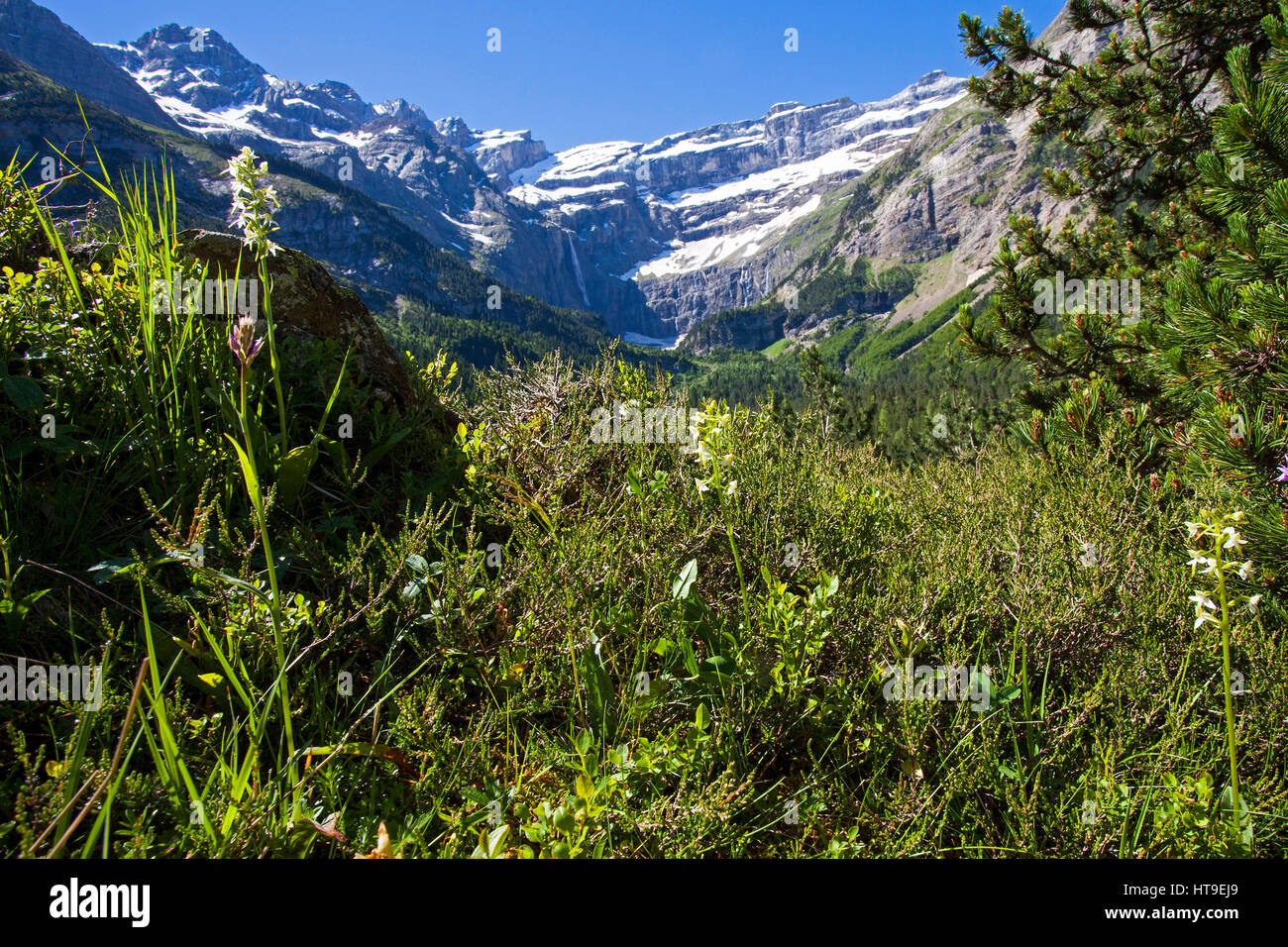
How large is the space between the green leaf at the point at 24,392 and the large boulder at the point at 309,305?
3.67ft

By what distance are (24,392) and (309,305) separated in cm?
143

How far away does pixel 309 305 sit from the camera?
349 cm

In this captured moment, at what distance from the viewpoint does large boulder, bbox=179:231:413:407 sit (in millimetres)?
3400

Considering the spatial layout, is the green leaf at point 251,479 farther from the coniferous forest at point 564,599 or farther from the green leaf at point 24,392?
the green leaf at point 24,392

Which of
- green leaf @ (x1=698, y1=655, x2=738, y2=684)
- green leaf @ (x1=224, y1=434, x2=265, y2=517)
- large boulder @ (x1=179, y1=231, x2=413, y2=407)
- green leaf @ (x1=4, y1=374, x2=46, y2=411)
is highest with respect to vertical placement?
large boulder @ (x1=179, y1=231, x2=413, y2=407)

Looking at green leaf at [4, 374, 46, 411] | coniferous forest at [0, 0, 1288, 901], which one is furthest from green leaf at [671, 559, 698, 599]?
green leaf at [4, 374, 46, 411]

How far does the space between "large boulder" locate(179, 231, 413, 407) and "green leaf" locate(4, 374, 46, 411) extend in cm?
112

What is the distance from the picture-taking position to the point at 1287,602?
2.73 meters

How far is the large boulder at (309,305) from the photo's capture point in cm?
340

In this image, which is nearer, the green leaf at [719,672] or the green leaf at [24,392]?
the green leaf at [719,672]

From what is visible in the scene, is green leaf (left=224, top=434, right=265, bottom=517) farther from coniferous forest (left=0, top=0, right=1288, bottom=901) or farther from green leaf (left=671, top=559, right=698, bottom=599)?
green leaf (left=671, top=559, right=698, bottom=599)

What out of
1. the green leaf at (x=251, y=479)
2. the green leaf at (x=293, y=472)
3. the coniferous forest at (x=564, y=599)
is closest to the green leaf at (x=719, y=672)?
the coniferous forest at (x=564, y=599)

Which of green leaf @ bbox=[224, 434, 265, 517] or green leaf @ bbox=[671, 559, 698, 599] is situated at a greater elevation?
green leaf @ bbox=[224, 434, 265, 517]

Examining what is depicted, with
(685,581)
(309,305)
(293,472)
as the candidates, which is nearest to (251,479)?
(293,472)
